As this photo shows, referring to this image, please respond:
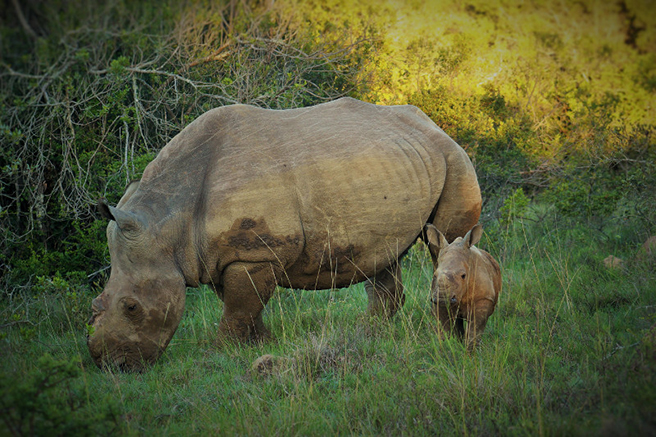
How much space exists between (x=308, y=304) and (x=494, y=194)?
4244 mm

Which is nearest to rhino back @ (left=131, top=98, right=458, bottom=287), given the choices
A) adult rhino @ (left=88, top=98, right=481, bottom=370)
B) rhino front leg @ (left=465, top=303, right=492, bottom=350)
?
adult rhino @ (left=88, top=98, right=481, bottom=370)

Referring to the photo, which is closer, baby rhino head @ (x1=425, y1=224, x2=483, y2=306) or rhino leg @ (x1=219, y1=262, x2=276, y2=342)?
baby rhino head @ (x1=425, y1=224, x2=483, y2=306)

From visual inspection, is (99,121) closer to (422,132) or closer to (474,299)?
(422,132)

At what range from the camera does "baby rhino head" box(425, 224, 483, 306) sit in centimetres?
434

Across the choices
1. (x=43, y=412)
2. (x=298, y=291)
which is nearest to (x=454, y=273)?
(x=43, y=412)

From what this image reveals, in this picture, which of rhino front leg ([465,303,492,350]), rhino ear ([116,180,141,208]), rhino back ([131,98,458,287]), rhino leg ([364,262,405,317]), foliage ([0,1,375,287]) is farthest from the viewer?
foliage ([0,1,375,287])

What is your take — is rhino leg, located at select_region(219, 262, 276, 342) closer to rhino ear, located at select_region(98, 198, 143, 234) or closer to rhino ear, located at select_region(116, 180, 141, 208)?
rhino ear, located at select_region(98, 198, 143, 234)

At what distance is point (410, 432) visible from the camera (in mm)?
3379

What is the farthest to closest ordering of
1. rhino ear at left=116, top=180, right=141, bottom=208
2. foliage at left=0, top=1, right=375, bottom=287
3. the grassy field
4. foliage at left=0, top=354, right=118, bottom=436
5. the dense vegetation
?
foliage at left=0, top=1, right=375, bottom=287 < rhino ear at left=116, top=180, right=141, bottom=208 < the dense vegetation < the grassy field < foliage at left=0, top=354, right=118, bottom=436

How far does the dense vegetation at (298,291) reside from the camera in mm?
3650

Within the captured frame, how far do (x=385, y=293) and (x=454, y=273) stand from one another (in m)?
1.73

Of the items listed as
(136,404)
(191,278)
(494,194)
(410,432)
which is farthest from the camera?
(494,194)

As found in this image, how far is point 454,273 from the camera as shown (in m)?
4.40

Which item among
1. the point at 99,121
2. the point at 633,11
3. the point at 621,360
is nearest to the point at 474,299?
the point at 621,360
